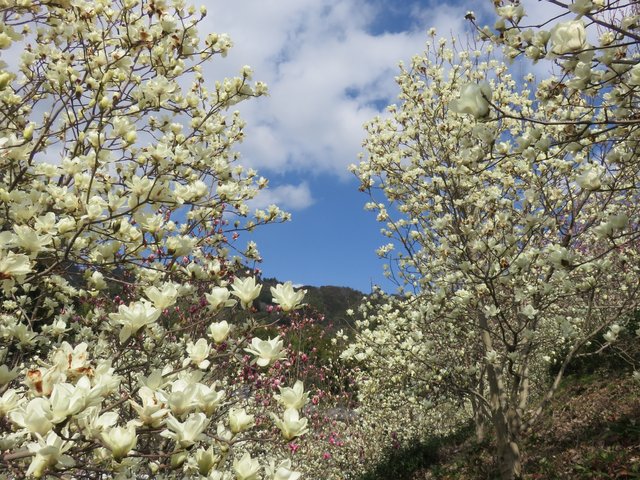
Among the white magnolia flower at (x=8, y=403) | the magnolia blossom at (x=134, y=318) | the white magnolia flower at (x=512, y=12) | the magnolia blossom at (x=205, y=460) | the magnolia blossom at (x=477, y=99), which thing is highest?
the white magnolia flower at (x=512, y=12)

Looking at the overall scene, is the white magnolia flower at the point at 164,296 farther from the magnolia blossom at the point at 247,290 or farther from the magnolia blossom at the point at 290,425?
the magnolia blossom at the point at 290,425

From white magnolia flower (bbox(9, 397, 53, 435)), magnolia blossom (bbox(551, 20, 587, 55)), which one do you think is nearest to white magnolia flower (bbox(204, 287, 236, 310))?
white magnolia flower (bbox(9, 397, 53, 435))

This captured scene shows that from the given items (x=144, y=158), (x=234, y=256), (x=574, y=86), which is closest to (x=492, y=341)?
(x=234, y=256)

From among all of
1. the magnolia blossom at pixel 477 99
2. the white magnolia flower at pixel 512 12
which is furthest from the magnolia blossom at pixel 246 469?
the white magnolia flower at pixel 512 12

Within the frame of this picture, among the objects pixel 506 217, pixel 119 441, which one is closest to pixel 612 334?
pixel 506 217

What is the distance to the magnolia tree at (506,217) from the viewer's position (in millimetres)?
2428

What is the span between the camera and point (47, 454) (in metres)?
1.10

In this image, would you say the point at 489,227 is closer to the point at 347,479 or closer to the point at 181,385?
the point at 181,385

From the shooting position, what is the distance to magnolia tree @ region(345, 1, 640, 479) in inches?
95.6

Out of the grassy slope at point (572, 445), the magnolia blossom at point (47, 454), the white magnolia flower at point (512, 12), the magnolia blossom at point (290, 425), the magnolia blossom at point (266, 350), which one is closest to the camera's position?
the magnolia blossom at point (47, 454)

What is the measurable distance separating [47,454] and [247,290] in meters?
0.84

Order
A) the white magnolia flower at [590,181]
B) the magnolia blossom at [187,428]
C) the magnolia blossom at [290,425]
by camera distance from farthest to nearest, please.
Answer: the white magnolia flower at [590,181] → the magnolia blossom at [290,425] → the magnolia blossom at [187,428]

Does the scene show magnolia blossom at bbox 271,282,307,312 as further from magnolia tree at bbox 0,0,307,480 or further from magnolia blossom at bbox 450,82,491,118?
magnolia blossom at bbox 450,82,491,118

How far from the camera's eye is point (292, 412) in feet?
4.85
